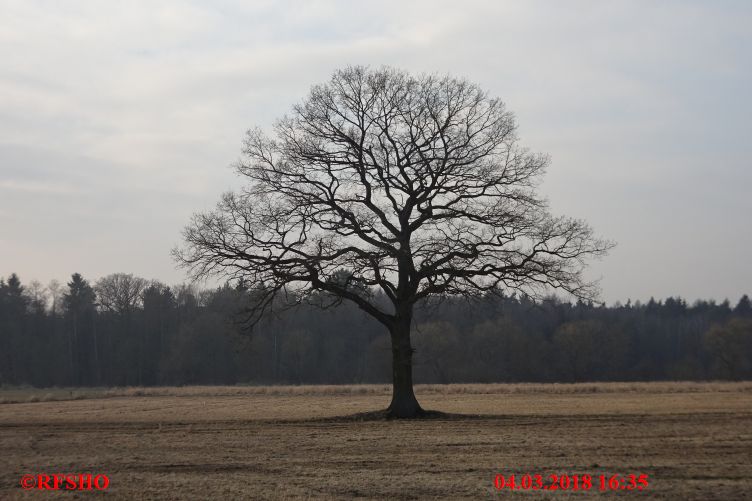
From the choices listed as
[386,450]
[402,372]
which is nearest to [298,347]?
[402,372]

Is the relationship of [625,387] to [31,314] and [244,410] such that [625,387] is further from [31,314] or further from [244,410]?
[31,314]

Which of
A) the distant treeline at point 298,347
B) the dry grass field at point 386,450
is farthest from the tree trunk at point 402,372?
the distant treeline at point 298,347

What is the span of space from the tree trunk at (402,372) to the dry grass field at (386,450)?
55.8 inches

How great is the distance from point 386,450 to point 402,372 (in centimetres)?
843

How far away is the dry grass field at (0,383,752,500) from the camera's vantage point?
43.3ft

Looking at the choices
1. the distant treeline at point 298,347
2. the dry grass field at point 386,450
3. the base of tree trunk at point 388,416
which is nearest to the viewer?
the dry grass field at point 386,450

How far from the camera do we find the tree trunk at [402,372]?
25.9 m

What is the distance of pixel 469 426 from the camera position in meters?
22.6

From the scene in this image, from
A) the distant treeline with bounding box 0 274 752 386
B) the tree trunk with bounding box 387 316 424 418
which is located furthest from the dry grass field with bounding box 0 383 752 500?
the distant treeline with bounding box 0 274 752 386

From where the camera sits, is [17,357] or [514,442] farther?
[17,357]

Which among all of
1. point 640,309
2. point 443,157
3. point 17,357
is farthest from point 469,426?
point 640,309

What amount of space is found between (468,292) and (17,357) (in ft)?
271

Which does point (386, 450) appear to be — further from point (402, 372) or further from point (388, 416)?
point (402, 372)

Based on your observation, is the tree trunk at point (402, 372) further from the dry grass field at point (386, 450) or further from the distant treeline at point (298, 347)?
the distant treeline at point (298, 347)
